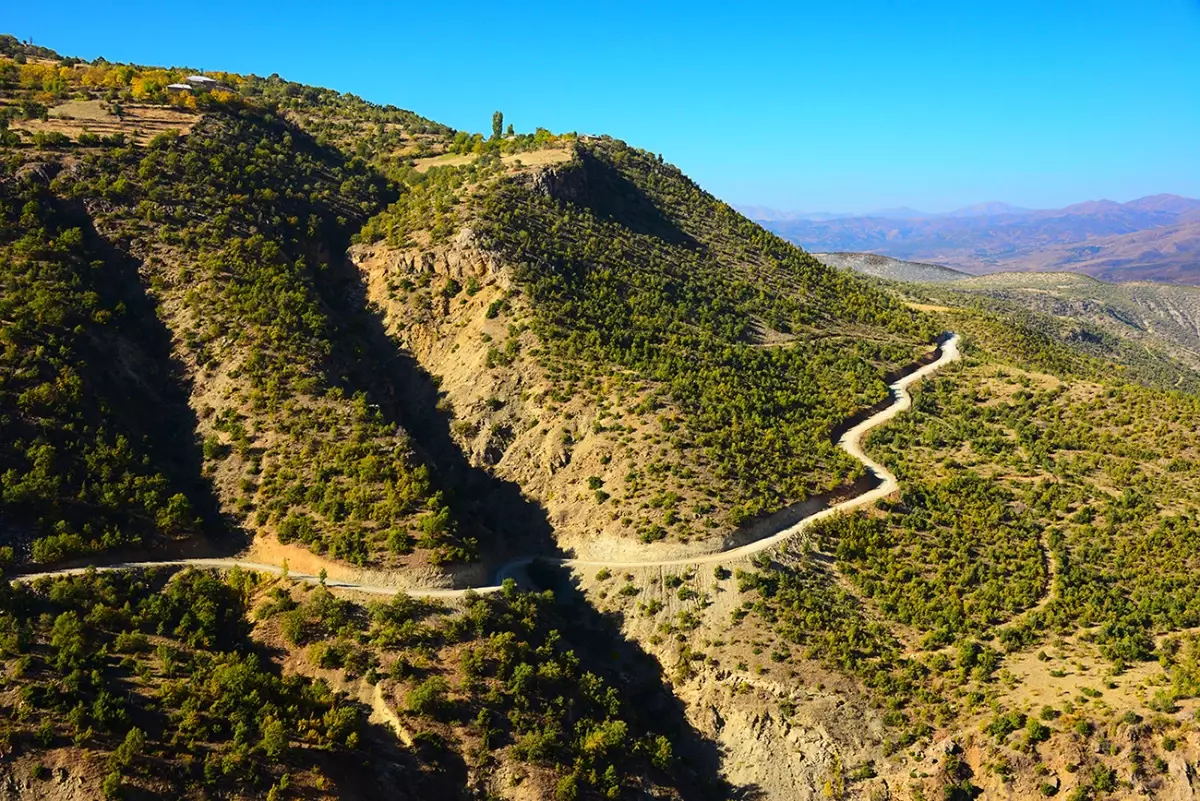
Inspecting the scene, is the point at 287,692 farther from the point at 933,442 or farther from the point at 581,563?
the point at 933,442

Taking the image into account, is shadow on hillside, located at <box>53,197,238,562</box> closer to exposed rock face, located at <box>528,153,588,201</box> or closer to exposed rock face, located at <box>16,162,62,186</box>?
exposed rock face, located at <box>16,162,62,186</box>

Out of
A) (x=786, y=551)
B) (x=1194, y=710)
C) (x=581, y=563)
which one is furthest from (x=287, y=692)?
(x=1194, y=710)

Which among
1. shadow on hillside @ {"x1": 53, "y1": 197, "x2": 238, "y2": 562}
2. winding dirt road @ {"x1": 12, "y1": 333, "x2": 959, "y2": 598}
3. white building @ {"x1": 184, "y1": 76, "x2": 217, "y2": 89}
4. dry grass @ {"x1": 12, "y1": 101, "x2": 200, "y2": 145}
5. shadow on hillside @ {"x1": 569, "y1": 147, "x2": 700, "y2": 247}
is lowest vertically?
winding dirt road @ {"x1": 12, "y1": 333, "x2": 959, "y2": 598}

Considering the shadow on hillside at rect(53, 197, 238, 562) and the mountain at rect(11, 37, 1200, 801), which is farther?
the shadow on hillside at rect(53, 197, 238, 562)

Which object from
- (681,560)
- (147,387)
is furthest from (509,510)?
(147,387)

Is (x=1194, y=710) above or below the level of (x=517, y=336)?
below

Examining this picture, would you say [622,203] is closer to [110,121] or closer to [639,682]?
[110,121]

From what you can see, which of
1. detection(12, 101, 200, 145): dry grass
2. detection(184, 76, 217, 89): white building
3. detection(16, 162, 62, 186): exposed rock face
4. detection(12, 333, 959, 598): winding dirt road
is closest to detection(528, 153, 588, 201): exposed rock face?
detection(12, 101, 200, 145): dry grass
